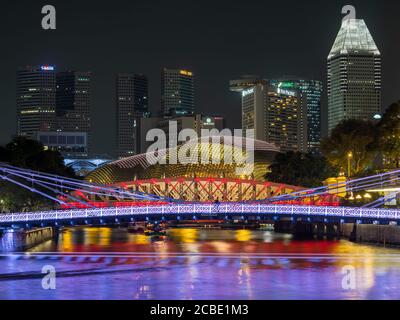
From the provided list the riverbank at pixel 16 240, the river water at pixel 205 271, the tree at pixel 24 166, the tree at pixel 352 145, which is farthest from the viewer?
the tree at pixel 352 145

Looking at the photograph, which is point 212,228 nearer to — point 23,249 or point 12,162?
point 12,162

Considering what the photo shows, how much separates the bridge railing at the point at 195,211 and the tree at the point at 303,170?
50744 mm

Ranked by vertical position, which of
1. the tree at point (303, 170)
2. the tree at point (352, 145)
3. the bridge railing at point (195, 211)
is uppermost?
the tree at point (352, 145)

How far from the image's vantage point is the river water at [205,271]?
171 feet

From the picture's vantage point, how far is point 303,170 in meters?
132

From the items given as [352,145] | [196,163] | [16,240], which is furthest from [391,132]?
[196,163]

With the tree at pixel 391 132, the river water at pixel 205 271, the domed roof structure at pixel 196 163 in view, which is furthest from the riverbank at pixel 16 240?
the domed roof structure at pixel 196 163

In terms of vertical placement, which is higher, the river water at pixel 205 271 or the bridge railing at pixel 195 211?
the bridge railing at pixel 195 211

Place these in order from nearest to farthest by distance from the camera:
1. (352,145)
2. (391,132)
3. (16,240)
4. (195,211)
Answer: (195,211)
(16,240)
(391,132)
(352,145)

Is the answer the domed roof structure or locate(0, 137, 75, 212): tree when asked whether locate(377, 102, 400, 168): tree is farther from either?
the domed roof structure

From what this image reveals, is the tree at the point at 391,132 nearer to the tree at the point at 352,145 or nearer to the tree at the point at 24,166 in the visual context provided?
the tree at the point at 352,145

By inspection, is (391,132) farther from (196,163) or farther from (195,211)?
(196,163)

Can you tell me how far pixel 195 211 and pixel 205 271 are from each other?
11839mm
